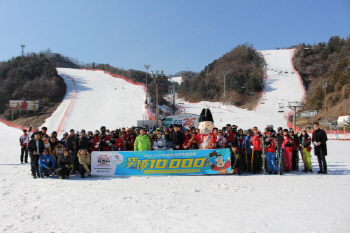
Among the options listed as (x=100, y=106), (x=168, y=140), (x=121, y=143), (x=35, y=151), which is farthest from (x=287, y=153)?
(x=100, y=106)

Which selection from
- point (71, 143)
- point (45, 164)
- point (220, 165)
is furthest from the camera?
point (71, 143)

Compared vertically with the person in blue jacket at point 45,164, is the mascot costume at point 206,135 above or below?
above

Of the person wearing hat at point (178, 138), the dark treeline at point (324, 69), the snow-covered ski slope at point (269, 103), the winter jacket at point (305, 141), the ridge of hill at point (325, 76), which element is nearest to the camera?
the winter jacket at point (305, 141)

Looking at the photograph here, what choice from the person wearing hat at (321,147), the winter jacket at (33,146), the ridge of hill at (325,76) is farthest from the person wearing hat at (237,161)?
the ridge of hill at (325,76)

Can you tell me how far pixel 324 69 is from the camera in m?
59.7

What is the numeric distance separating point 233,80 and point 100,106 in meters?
36.5

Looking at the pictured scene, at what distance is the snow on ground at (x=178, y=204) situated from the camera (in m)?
3.67

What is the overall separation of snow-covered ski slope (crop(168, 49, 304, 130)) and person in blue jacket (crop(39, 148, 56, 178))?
21925 millimetres

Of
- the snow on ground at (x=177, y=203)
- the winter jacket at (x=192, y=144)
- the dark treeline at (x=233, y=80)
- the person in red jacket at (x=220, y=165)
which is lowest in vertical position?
the snow on ground at (x=177, y=203)

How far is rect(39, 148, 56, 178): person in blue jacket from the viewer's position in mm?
7371

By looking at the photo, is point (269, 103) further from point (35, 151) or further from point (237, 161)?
point (35, 151)

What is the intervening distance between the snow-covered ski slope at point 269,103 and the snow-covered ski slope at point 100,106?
33.8 ft

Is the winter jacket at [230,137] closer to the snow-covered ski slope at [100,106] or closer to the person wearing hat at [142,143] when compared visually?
the person wearing hat at [142,143]

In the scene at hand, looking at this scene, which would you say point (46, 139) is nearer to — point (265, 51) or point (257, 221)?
point (257, 221)
